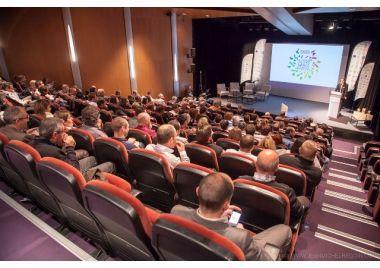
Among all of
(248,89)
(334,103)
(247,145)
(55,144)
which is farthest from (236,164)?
(248,89)

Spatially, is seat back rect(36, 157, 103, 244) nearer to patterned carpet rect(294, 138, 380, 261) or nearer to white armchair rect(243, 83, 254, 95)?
patterned carpet rect(294, 138, 380, 261)

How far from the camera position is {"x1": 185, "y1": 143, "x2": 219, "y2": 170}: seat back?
2968 mm

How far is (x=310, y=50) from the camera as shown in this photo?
12.0 m

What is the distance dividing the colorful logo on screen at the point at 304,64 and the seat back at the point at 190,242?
12.6 m

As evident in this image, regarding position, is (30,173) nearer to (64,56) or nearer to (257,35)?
(64,56)

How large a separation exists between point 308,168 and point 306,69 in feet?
35.3

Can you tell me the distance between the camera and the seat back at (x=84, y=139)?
3123 millimetres

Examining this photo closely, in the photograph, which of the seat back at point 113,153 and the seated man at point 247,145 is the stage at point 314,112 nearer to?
the seated man at point 247,145

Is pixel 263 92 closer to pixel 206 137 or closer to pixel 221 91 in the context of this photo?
pixel 221 91

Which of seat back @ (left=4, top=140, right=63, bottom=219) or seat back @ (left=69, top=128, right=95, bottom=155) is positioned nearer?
seat back @ (left=4, top=140, right=63, bottom=219)

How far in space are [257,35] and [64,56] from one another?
9.10m

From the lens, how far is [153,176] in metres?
2.50

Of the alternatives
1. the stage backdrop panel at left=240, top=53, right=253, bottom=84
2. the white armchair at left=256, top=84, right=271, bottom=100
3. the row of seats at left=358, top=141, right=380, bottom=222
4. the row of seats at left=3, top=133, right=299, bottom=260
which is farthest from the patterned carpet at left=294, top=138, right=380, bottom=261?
the stage backdrop panel at left=240, top=53, right=253, bottom=84

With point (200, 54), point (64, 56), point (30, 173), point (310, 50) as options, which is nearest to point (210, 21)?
point (200, 54)
